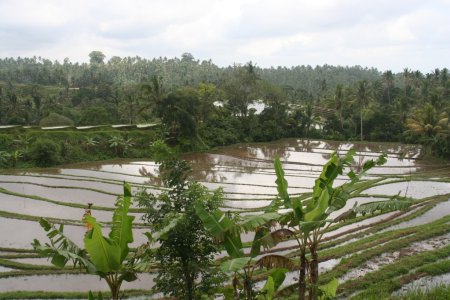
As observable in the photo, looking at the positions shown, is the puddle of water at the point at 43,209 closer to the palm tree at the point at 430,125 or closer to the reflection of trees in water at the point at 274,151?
the reflection of trees in water at the point at 274,151

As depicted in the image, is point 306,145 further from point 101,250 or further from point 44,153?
point 101,250

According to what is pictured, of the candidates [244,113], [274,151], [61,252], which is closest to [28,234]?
[61,252]

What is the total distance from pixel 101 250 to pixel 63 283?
603 cm

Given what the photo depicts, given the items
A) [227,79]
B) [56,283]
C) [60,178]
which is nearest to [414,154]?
[227,79]

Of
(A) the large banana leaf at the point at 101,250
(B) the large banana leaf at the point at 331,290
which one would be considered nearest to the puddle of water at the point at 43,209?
(A) the large banana leaf at the point at 101,250

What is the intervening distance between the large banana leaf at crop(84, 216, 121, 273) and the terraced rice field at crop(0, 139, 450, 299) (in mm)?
3140

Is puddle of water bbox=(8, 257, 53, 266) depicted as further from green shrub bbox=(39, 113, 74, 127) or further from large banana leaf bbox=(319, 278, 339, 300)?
green shrub bbox=(39, 113, 74, 127)

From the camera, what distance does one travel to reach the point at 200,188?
762 centimetres

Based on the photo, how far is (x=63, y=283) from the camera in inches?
453

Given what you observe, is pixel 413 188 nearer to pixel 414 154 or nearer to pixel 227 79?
pixel 414 154

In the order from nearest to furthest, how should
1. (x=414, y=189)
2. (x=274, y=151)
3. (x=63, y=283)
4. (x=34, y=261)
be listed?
1. (x=63, y=283)
2. (x=34, y=261)
3. (x=414, y=189)
4. (x=274, y=151)

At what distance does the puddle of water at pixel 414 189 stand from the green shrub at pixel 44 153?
846 inches

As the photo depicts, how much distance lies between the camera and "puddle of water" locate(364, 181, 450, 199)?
71.0 feet

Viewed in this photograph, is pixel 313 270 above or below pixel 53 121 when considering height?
below
